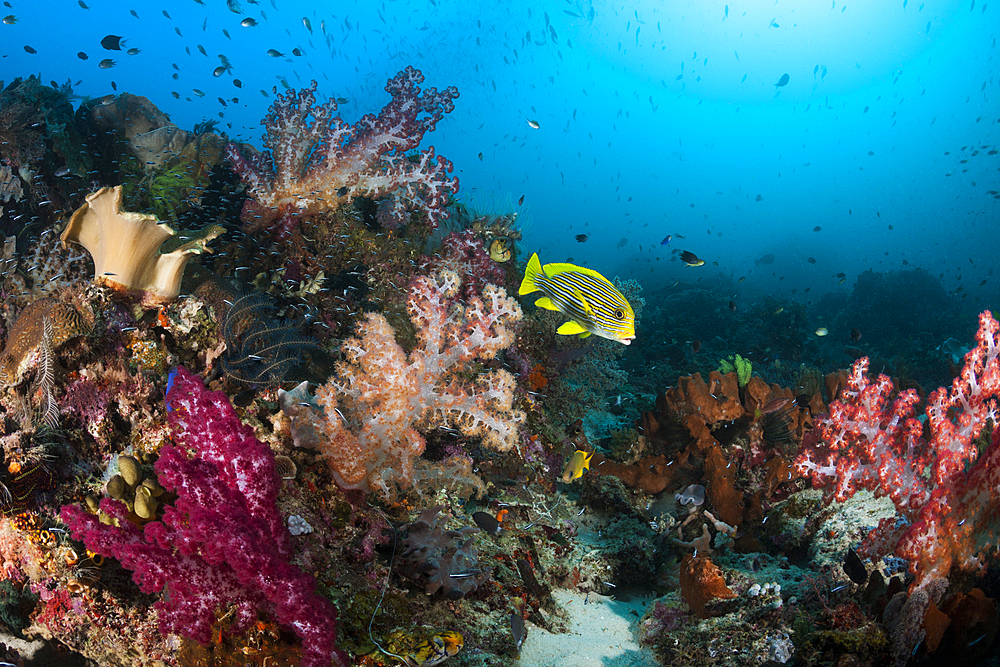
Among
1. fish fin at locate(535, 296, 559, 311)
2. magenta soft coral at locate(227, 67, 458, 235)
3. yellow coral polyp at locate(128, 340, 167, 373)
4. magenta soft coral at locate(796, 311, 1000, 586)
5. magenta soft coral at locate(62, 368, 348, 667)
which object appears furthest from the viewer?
magenta soft coral at locate(227, 67, 458, 235)

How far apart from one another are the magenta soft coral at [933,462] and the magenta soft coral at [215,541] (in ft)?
11.6

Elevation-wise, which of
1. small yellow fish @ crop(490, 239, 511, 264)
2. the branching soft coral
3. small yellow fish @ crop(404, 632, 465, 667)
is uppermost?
small yellow fish @ crop(490, 239, 511, 264)

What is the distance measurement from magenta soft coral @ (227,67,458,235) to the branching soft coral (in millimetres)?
2496

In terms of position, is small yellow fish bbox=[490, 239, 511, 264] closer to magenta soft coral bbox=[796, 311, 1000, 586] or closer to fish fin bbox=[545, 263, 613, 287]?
fish fin bbox=[545, 263, 613, 287]

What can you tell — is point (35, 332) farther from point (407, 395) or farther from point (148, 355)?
point (407, 395)

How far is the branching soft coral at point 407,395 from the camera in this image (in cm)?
295

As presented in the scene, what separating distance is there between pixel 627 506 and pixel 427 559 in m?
3.36

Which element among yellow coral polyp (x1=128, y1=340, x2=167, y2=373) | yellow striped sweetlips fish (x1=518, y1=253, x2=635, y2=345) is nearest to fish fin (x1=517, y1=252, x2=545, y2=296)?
yellow striped sweetlips fish (x1=518, y1=253, x2=635, y2=345)

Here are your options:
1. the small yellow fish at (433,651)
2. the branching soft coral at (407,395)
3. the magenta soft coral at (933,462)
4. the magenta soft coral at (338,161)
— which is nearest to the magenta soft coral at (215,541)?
the small yellow fish at (433,651)

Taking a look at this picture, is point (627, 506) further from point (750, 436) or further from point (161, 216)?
point (161, 216)

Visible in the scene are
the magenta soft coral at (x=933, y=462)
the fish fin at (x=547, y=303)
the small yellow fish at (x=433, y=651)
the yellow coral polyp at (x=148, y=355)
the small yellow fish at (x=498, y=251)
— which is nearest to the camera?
the small yellow fish at (x=433, y=651)

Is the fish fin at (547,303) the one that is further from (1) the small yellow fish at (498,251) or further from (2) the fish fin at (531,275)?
(1) the small yellow fish at (498,251)

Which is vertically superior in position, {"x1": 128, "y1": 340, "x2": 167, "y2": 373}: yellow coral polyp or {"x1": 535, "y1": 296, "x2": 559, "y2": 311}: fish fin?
{"x1": 535, "y1": 296, "x2": 559, "y2": 311}: fish fin

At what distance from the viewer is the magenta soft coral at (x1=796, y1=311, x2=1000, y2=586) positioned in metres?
2.65
